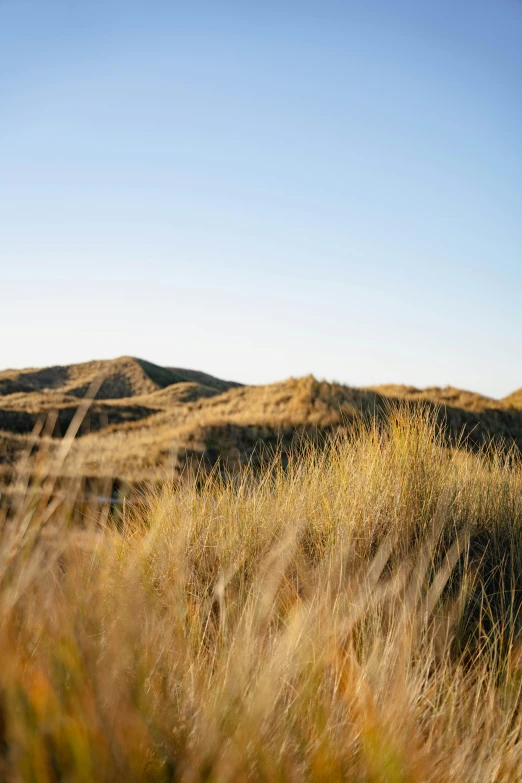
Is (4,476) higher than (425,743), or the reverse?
(425,743)

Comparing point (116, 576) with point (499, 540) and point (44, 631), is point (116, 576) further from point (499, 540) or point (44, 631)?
point (499, 540)

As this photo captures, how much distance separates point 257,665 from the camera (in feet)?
5.75

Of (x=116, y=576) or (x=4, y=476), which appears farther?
(x=4, y=476)

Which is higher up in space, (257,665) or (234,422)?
(234,422)

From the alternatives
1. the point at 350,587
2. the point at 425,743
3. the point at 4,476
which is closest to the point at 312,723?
the point at 425,743

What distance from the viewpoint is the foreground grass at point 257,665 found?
1.41m

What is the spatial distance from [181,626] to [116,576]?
0.62m

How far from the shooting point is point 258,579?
274 cm

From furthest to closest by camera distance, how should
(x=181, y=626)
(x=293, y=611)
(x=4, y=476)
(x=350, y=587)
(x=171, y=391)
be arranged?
(x=171, y=391)
(x=4, y=476)
(x=350, y=587)
(x=293, y=611)
(x=181, y=626)

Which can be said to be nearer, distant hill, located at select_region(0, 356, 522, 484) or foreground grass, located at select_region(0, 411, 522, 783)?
foreground grass, located at select_region(0, 411, 522, 783)

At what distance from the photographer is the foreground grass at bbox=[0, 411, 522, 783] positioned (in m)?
1.41

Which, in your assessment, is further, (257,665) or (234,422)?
(234,422)

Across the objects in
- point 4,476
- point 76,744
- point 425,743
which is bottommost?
point 4,476

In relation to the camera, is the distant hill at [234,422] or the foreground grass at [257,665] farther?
the distant hill at [234,422]
